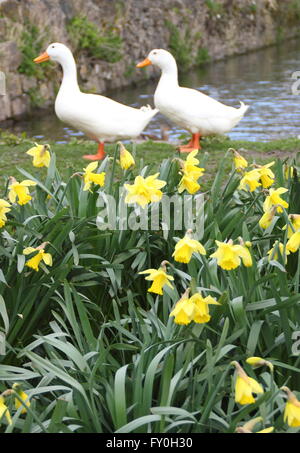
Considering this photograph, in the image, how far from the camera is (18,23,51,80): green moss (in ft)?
32.8

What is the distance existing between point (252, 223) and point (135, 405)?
1.24m

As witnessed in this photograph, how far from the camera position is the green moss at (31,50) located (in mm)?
10000

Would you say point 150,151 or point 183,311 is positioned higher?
point 183,311

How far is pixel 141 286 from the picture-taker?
2939 millimetres

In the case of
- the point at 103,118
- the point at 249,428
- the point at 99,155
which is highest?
the point at 249,428

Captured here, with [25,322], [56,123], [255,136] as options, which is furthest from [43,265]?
[56,123]

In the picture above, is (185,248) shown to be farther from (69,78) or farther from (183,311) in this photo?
(69,78)

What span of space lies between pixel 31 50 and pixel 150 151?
4539mm

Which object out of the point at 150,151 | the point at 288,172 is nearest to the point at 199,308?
the point at 288,172

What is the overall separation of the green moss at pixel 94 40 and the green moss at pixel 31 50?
878mm

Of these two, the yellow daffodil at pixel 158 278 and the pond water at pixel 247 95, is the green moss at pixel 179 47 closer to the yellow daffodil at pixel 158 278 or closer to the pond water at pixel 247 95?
the pond water at pixel 247 95

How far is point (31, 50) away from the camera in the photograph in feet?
33.0

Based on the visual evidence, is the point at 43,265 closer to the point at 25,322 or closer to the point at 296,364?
the point at 25,322

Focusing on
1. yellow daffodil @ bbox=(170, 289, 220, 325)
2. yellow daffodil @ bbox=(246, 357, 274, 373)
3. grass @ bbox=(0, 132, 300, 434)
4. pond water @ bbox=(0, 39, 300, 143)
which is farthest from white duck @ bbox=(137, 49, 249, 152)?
yellow daffodil @ bbox=(246, 357, 274, 373)
